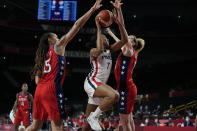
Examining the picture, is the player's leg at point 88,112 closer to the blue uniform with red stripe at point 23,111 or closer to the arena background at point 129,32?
the blue uniform with red stripe at point 23,111

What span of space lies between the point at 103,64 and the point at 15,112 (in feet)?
17.0

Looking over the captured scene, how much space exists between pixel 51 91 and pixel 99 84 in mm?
847

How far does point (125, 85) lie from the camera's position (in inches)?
213

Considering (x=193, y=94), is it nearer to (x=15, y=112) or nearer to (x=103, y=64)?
(x=15, y=112)

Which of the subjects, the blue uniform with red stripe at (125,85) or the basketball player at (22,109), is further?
the basketball player at (22,109)

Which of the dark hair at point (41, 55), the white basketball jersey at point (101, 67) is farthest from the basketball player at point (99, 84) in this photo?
the dark hair at point (41, 55)

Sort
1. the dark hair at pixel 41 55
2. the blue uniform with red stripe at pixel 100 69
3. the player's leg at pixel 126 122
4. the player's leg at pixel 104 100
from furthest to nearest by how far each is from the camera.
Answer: the player's leg at pixel 126 122, the blue uniform with red stripe at pixel 100 69, the player's leg at pixel 104 100, the dark hair at pixel 41 55

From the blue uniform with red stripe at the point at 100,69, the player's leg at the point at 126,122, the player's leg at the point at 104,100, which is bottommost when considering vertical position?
the player's leg at the point at 126,122

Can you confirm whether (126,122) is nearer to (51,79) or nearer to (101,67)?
(101,67)

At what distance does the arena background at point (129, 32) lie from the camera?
886 inches

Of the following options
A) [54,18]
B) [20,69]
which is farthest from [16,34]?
[54,18]

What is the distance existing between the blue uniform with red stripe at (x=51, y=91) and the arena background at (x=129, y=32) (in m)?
17.3

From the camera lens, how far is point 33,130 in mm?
4355

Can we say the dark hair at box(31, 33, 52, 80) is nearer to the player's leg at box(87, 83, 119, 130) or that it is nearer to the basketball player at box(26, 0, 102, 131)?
the basketball player at box(26, 0, 102, 131)
